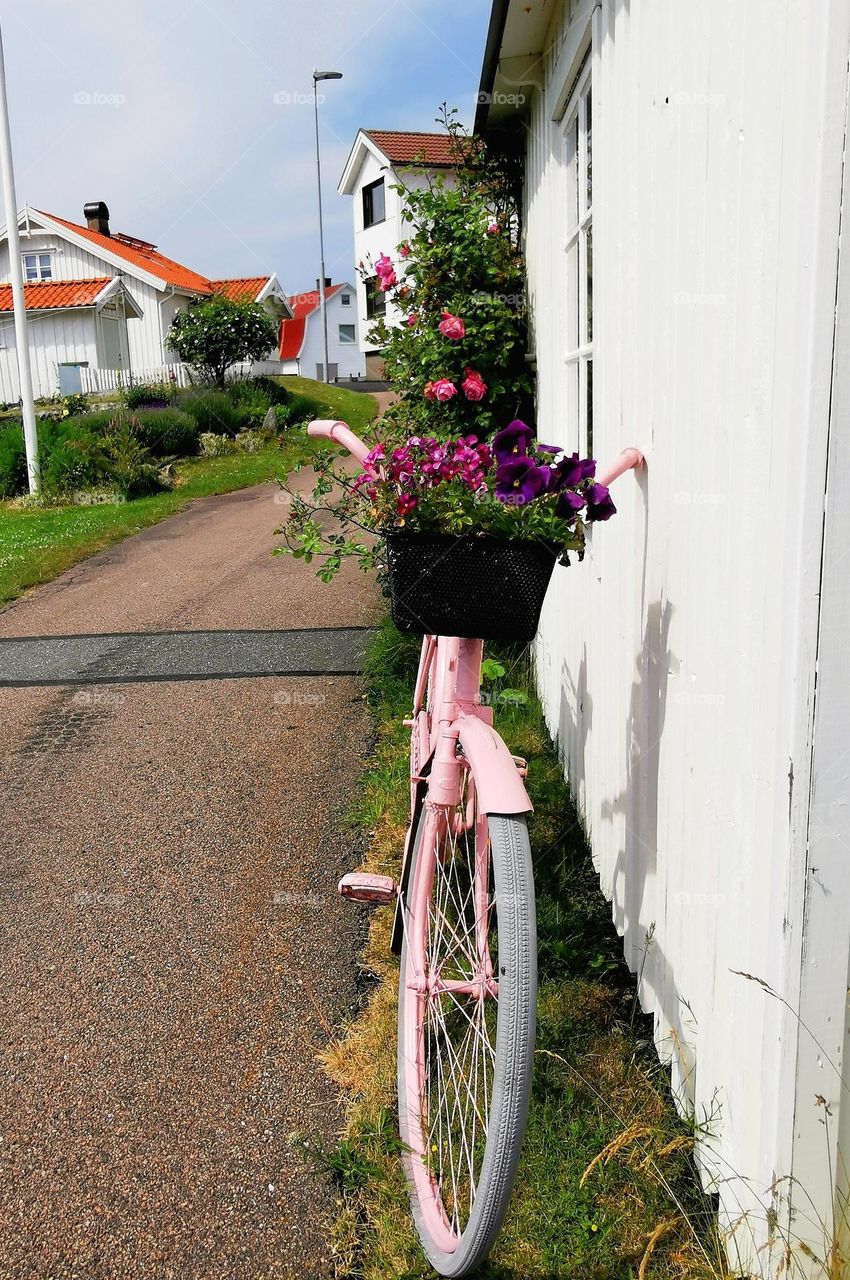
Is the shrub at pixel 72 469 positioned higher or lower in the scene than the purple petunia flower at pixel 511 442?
lower

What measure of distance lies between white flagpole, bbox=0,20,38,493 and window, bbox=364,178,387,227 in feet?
71.9

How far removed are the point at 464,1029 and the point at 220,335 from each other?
23.7m


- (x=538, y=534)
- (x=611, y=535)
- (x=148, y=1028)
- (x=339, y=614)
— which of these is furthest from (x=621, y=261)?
(x=339, y=614)

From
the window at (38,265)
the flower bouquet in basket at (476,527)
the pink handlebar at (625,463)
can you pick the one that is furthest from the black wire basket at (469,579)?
the window at (38,265)

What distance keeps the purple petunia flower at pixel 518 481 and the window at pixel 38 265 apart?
34.4 meters

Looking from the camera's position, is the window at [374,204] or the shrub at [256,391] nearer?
the shrub at [256,391]

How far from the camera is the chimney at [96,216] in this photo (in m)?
36.6

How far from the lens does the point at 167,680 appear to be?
250 inches

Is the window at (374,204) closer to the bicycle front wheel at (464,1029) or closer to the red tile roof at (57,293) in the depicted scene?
the red tile roof at (57,293)

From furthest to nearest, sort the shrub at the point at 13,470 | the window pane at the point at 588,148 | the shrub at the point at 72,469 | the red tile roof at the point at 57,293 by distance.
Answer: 1. the red tile roof at the point at 57,293
2. the shrub at the point at 13,470
3. the shrub at the point at 72,469
4. the window pane at the point at 588,148

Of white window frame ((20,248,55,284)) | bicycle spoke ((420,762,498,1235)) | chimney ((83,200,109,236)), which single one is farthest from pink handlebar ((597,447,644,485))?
chimney ((83,200,109,236))

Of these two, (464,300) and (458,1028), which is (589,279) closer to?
(464,300)

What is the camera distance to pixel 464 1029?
2699 mm

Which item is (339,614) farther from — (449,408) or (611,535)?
(611,535)
